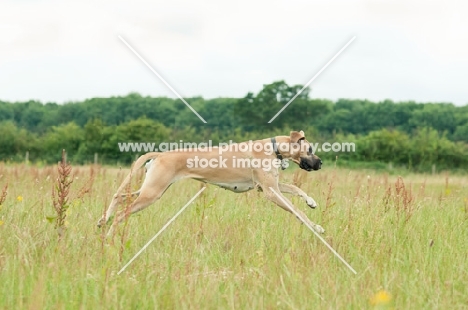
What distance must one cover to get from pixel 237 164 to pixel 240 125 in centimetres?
4824

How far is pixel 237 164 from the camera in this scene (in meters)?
8.70

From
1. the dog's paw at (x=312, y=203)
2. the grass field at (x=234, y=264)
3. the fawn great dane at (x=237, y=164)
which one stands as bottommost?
the grass field at (x=234, y=264)

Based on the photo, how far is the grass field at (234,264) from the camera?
13.3ft

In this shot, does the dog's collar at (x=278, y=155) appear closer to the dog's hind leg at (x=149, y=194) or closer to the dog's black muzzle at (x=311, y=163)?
the dog's black muzzle at (x=311, y=163)

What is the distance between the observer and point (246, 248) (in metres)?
5.87

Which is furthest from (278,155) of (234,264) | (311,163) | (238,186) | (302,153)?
(234,264)

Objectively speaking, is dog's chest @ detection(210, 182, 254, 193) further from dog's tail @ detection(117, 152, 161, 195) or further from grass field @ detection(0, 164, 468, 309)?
dog's tail @ detection(117, 152, 161, 195)

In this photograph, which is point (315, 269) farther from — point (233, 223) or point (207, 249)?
point (233, 223)

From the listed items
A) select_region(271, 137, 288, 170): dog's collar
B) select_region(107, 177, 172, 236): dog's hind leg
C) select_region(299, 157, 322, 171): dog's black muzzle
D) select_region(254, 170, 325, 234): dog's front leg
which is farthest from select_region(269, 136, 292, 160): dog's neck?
select_region(107, 177, 172, 236): dog's hind leg

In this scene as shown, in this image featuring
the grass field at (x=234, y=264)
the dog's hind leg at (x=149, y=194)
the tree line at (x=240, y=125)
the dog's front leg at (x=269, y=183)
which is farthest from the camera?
the tree line at (x=240, y=125)

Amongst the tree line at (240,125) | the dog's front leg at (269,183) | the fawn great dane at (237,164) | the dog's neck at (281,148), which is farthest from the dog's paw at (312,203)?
the tree line at (240,125)

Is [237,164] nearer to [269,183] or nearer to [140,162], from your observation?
[269,183]

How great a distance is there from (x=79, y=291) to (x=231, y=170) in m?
4.63

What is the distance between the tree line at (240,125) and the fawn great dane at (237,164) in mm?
24525
